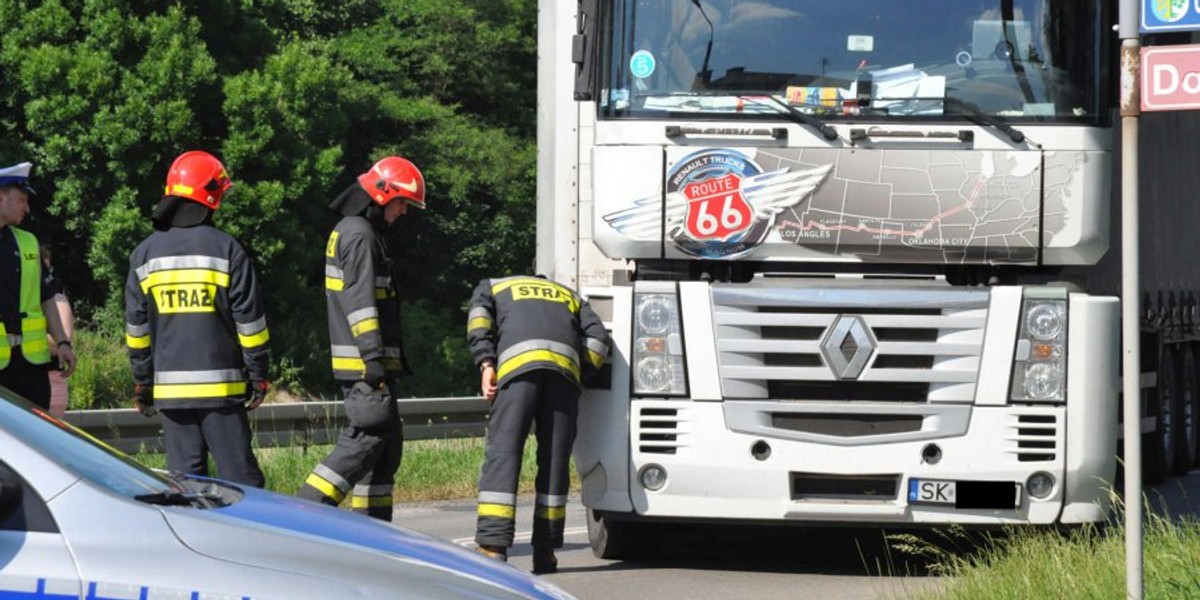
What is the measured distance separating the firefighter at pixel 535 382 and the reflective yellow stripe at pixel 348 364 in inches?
20.4

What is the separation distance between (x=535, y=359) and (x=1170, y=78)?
10.9ft

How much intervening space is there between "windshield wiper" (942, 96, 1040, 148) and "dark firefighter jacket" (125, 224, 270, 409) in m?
3.33

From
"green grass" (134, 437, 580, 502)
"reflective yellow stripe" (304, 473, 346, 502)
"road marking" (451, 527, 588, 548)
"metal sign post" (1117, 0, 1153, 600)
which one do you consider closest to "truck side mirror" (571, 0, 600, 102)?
"reflective yellow stripe" (304, 473, 346, 502)

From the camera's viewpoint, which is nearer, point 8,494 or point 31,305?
point 8,494

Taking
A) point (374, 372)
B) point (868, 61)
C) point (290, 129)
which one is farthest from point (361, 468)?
point (290, 129)

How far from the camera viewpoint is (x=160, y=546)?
4270mm

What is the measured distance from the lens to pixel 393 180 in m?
8.87

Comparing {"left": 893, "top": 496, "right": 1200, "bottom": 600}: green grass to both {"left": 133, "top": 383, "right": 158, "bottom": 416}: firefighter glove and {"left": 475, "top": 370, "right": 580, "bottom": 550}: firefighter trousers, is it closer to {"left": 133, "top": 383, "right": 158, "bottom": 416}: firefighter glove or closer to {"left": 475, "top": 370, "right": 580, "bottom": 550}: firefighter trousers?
{"left": 475, "top": 370, "right": 580, "bottom": 550}: firefighter trousers

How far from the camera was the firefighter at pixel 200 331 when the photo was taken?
8086 mm

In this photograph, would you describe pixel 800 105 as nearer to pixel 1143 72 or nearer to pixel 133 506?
pixel 1143 72

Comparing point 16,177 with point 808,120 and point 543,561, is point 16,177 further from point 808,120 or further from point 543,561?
point 808,120

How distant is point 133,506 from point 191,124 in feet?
88.9

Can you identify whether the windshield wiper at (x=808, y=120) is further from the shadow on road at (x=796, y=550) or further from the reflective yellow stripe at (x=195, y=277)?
the reflective yellow stripe at (x=195, y=277)

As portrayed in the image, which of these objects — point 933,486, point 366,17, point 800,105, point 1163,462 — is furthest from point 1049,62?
point 366,17
